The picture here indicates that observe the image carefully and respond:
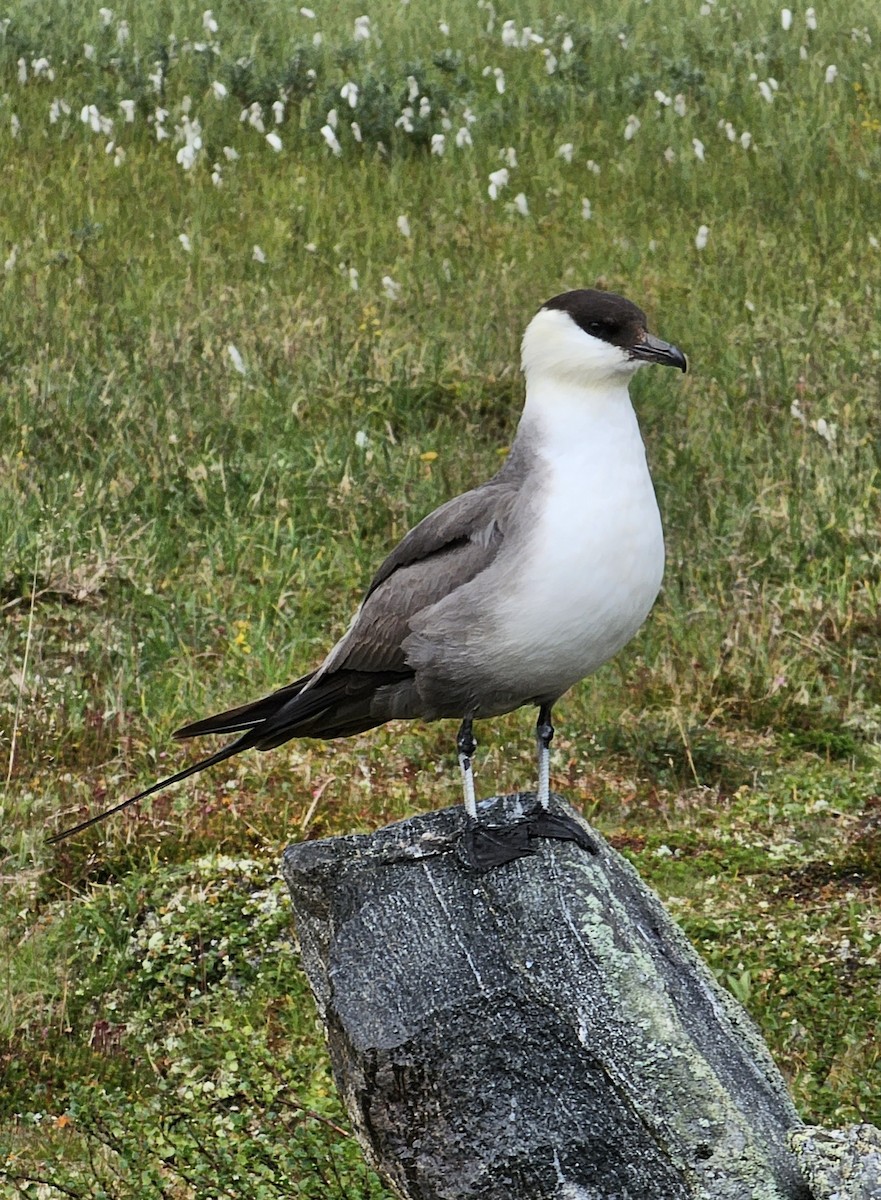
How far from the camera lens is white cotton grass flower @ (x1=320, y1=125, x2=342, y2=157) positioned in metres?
11.2

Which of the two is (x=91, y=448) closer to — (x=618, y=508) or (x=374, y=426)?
(x=374, y=426)

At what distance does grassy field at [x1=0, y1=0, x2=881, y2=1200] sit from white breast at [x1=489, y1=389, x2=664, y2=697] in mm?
1435

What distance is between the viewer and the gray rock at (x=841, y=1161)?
3.40 metres

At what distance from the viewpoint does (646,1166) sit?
12.1 feet

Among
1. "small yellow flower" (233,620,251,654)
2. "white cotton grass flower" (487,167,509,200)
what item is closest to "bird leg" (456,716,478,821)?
"small yellow flower" (233,620,251,654)

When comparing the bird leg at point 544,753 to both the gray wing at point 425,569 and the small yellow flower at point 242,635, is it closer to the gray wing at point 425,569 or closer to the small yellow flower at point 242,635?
the gray wing at point 425,569

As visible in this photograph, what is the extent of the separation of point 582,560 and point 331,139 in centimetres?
797

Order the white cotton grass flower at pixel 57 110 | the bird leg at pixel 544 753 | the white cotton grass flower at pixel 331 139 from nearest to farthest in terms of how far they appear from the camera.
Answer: the bird leg at pixel 544 753 < the white cotton grass flower at pixel 331 139 < the white cotton grass flower at pixel 57 110

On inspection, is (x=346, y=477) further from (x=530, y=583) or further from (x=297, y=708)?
(x=530, y=583)

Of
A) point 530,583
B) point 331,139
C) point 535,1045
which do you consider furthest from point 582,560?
point 331,139

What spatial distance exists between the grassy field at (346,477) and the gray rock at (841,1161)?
1.10m

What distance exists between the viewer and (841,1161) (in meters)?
3.48

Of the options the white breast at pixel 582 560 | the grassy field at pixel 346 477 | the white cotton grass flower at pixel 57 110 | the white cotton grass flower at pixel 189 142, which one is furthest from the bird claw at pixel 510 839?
the white cotton grass flower at pixel 57 110

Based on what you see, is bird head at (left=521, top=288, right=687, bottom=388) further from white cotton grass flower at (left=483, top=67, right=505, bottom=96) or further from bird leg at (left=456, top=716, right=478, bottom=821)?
white cotton grass flower at (left=483, top=67, right=505, bottom=96)
